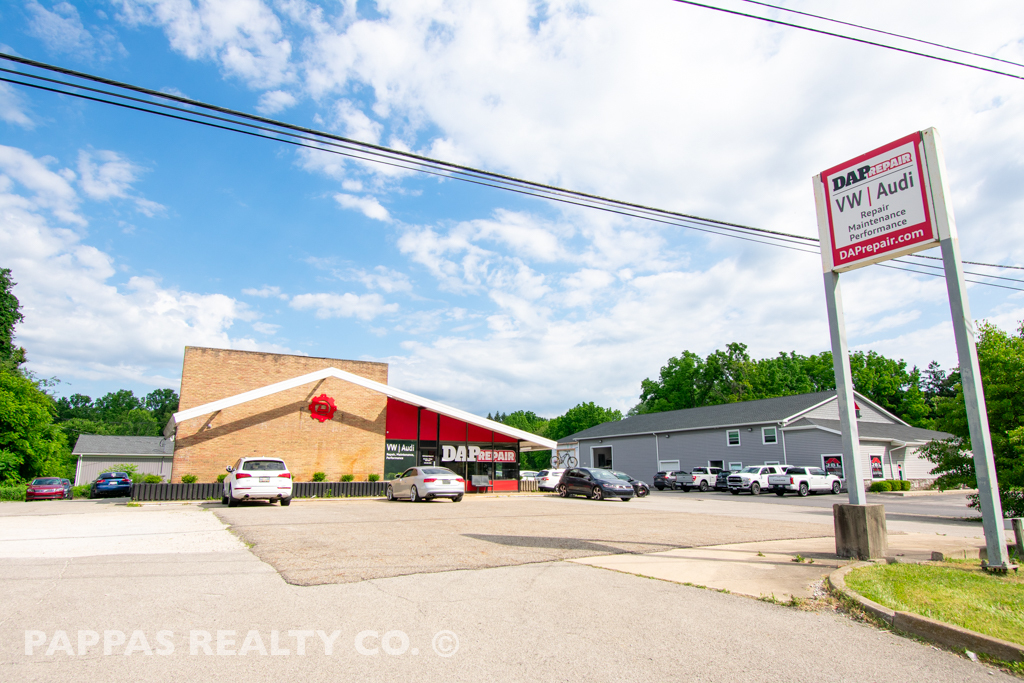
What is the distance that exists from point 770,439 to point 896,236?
3382 cm

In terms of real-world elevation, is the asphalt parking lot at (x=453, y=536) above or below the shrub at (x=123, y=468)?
below

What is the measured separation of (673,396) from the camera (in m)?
81.8

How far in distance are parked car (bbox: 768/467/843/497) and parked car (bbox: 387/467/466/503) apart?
772 inches

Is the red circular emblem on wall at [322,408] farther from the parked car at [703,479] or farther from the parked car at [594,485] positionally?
the parked car at [703,479]

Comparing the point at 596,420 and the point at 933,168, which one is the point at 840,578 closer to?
the point at 933,168

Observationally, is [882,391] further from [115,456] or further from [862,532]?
[115,456]

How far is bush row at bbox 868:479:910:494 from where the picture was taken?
3488cm

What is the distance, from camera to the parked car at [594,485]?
26.5m

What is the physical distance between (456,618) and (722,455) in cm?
4156

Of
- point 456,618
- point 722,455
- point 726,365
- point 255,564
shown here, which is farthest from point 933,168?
point 726,365

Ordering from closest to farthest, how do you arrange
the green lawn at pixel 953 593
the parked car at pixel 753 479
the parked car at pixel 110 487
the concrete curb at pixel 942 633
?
the concrete curb at pixel 942 633 < the green lawn at pixel 953 593 < the parked car at pixel 753 479 < the parked car at pixel 110 487

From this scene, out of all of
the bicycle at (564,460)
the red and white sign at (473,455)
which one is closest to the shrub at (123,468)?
the red and white sign at (473,455)

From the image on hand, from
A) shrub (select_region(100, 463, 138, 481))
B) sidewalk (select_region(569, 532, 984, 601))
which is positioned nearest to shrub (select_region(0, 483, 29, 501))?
shrub (select_region(100, 463, 138, 481))

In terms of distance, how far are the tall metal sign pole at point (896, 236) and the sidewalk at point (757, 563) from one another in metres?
1.50
